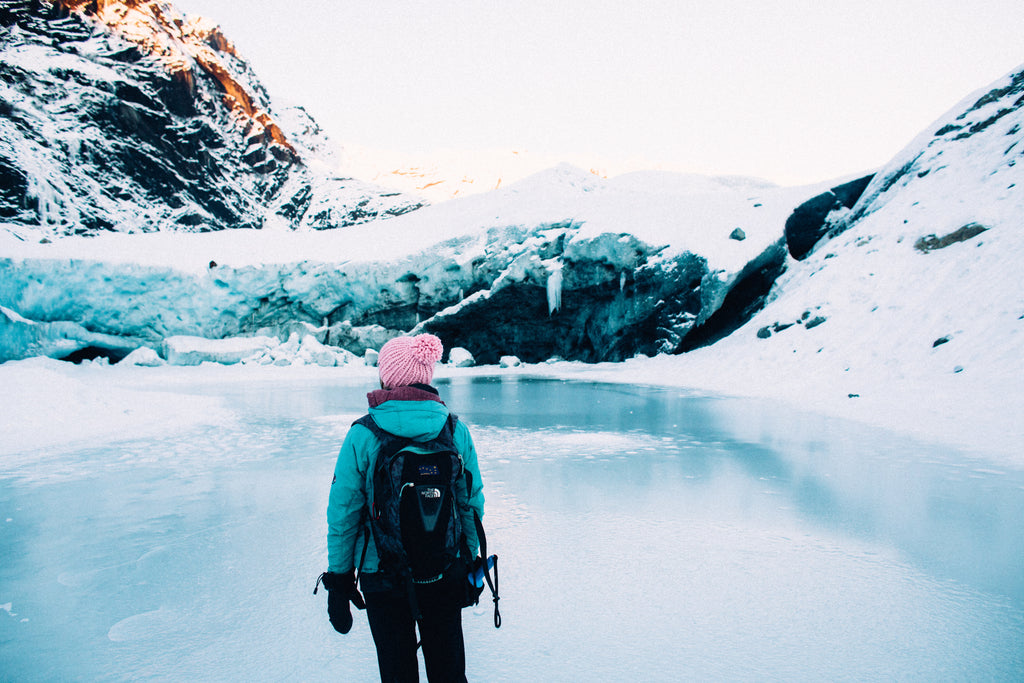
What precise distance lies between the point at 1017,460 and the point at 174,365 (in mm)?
21489

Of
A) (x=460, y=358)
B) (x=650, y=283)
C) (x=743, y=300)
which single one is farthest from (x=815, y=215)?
(x=460, y=358)

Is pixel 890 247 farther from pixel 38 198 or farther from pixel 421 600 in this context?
pixel 38 198

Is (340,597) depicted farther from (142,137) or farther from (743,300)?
(142,137)

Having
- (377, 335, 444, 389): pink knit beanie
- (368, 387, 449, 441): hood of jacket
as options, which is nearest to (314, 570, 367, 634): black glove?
(368, 387, 449, 441): hood of jacket

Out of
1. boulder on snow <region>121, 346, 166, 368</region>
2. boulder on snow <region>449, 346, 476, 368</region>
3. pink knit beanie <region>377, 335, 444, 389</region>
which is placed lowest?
boulder on snow <region>449, 346, 476, 368</region>

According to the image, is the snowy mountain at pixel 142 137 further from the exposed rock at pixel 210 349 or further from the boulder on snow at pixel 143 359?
the exposed rock at pixel 210 349

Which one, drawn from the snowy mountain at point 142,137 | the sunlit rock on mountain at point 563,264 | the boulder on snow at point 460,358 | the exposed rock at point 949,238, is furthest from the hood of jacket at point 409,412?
the snowy mountain at point 142,137

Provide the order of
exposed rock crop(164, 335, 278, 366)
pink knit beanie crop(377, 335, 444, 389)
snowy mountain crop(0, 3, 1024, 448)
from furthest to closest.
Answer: exposed rock crop(164, 335, 278, 366), snowy mountain crop(0, 3, 1024, 448), pink knit beanie crop(377, 335, 444, 389)

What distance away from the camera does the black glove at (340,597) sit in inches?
57.3

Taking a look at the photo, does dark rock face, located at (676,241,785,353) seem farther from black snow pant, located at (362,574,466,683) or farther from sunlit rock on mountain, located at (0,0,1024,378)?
black snow pant, located at (362,574,466,683)

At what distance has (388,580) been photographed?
1.45m

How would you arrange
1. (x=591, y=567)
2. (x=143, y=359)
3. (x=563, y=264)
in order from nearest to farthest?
(x=591, y=567) → (x=143, y=359) → (x=563, y=264)

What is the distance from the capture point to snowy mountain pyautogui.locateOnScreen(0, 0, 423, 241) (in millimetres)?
32938

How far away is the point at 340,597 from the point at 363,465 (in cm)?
36
